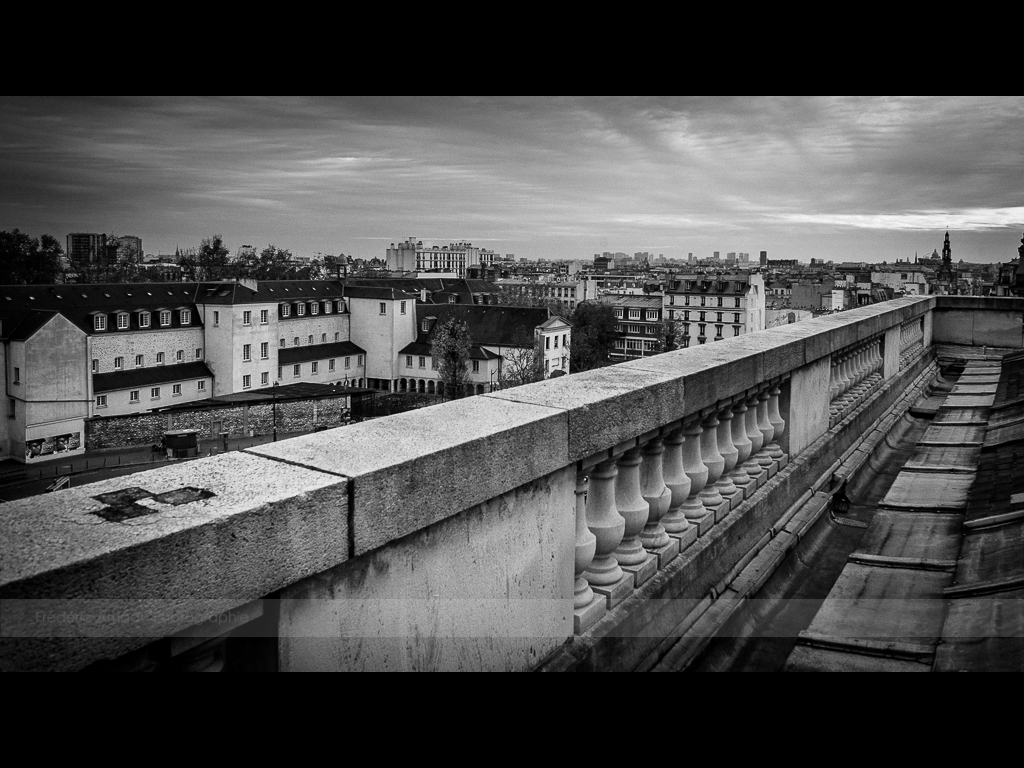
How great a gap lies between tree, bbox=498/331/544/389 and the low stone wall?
14462 millimetres

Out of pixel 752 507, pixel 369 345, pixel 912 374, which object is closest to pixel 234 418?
pixel 369 345

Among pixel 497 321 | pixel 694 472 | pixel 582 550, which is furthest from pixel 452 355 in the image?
pixel 582 550

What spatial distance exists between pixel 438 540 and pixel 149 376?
43.9 m

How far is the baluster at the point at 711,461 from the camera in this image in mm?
3609

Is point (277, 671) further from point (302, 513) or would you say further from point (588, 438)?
point (588, 438)

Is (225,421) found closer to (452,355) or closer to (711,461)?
(452,355)

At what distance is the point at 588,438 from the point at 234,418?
133 ft

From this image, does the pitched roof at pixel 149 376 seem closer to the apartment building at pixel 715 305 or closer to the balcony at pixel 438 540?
the balcony at pixel 438 540

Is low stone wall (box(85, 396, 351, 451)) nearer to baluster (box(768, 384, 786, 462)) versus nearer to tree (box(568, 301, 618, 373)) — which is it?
tree (box(568, 301, 618, 373))

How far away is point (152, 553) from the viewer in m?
1.43

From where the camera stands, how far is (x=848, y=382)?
649 cm

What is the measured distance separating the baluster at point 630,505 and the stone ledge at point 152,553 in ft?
4.65

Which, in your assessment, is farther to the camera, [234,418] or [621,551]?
[234,418]

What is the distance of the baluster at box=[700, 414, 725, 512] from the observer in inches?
142
